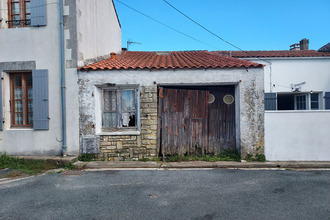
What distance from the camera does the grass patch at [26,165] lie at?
5.68m

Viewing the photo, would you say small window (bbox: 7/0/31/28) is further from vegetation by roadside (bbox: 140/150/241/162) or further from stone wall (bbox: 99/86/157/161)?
Answer: vegetation by roadside (bbox: 140/150/241/162)

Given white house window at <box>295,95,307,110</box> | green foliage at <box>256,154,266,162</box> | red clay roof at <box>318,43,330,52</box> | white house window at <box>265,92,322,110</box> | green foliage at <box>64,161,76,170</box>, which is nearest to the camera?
green foliage at <box>64,161,76,170</box>

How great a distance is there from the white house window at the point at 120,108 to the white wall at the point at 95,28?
1.33 m

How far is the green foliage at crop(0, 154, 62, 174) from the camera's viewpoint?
5761mm

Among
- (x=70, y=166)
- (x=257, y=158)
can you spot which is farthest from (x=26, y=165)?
(x=257, y=158)

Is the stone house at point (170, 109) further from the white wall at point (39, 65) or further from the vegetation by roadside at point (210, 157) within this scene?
the white wall at point (39, 65)

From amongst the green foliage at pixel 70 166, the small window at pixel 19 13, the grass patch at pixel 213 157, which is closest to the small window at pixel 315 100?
the grass patch at pixel 213 157

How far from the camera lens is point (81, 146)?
647 centimetres

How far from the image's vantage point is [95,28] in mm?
8094

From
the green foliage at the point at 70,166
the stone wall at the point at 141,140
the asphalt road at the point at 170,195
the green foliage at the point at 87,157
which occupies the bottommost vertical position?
the asphalt road at the point at 170,195

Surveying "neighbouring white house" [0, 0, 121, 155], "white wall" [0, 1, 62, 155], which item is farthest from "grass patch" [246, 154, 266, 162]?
"white wall" [0, 1, 62, 155]

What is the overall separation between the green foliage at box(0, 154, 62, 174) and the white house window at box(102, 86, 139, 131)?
71.0 inches

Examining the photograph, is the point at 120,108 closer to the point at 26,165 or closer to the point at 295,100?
the point at 26,165

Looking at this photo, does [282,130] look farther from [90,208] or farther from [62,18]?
[62,18]
